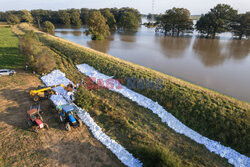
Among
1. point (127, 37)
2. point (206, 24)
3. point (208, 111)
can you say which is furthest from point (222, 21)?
point (208, 111)

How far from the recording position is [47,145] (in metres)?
9.59

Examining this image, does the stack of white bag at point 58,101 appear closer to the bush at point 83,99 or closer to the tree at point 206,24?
the bush at point 83,99

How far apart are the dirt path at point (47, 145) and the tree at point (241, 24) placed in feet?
260

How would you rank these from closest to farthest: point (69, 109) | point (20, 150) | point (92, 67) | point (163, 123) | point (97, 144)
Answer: point (20, 150)
point (97, 144)
point (69, 109)
point (163, 123)
point (92, 67)

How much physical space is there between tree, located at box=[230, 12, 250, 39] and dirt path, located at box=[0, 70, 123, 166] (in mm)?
79157

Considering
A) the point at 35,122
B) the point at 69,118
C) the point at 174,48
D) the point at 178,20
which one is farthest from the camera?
the point at 178,20

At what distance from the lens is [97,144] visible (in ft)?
32.4

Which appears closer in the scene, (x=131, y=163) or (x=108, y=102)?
(x=131, y=163)

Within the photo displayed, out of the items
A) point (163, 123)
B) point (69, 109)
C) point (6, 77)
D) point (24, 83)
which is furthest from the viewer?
point (6, 77)

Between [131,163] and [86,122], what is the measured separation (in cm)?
528

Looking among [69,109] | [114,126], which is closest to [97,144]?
[114,126]

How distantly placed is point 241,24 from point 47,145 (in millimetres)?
82855

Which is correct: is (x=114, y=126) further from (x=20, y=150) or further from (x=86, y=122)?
(x=20, y=150)

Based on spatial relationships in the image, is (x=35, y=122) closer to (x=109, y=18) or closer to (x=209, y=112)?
(x=209, y=112)
